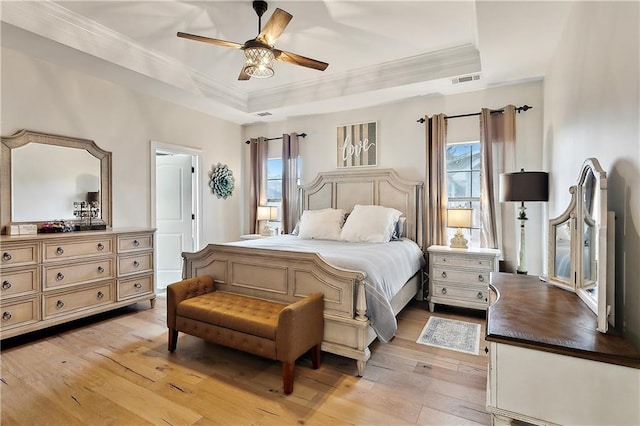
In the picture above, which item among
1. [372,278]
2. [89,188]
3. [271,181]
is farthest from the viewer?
[271,181]

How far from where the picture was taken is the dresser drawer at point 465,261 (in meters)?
3.50

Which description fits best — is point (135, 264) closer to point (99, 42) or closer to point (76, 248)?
point (76, 248)

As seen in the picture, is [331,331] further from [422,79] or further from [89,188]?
[89,188]

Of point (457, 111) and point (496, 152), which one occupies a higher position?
point (457, 111)

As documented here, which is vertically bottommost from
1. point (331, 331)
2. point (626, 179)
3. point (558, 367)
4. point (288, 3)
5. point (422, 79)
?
point (331, 331)

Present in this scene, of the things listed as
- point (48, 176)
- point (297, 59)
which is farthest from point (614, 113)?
point (48, 176)

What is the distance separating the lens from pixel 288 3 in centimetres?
272

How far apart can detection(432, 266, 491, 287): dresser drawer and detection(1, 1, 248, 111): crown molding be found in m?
3.74

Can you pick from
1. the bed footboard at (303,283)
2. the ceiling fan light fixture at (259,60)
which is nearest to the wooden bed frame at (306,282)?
the bed footboard at (303,283)

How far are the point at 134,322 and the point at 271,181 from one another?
2.96m

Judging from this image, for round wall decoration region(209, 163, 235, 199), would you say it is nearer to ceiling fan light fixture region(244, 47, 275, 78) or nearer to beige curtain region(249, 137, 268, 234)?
beige curtain region(249, 137, 268, 234)

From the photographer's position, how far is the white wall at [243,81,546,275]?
3.66 m

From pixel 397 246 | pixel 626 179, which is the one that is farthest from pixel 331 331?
pixel 626 179

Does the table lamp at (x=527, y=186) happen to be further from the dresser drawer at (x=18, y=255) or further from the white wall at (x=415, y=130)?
the dresser drawer at (x=18, y=255)
